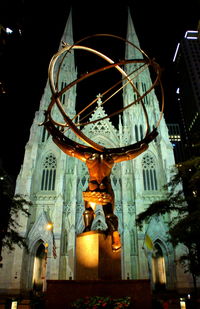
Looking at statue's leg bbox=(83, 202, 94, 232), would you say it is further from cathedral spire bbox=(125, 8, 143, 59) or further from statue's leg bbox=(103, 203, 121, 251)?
cathedral spire bbox=(125, 8, 143, 59)

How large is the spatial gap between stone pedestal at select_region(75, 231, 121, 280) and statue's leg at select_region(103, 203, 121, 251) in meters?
0.15

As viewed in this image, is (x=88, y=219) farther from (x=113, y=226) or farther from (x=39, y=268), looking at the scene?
(x=39, y=268)

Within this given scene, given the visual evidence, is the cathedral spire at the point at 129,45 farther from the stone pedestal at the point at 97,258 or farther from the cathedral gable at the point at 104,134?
the stone pedestal at the point at 97,258

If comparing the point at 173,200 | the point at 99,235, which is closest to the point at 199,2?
the point at 173,200

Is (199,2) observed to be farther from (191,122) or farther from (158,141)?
(191,122)

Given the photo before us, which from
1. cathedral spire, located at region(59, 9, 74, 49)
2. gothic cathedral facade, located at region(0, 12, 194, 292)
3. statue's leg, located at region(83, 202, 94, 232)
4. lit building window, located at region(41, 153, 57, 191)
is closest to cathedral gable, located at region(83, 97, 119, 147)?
gothic cathedral facade, located at region(0, 12, 194, 292)

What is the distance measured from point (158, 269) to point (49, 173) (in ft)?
48.4

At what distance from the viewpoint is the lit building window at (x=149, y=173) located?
2491 centimetres

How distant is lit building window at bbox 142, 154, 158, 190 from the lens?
2491 cm

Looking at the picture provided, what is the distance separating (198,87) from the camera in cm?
4688

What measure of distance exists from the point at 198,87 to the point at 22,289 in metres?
44.4

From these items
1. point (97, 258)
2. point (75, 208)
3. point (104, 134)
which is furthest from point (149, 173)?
point (97, 258)

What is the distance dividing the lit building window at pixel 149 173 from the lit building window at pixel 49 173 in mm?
9513

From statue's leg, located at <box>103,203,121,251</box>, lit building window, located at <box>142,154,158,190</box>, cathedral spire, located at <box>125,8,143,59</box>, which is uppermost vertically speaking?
cathedral spire, located at <box>125,8,143,59</box>
